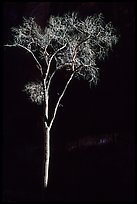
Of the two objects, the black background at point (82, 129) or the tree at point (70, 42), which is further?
the black background at point (82, 129)

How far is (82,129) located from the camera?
69.5ft

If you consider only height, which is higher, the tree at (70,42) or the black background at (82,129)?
the tree at (70,42)

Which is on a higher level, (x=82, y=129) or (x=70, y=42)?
(x=70, y=42)

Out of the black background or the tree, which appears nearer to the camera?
the tree

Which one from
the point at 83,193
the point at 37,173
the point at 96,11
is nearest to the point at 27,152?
the point at 37,173

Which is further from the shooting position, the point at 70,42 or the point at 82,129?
the point at 82,129

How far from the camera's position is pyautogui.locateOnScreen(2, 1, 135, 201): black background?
61.1ft

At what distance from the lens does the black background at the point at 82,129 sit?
18.6 meters

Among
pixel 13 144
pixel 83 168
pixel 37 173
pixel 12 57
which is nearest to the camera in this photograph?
pixel 83 168

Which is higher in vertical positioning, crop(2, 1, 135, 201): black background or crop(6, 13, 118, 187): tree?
crop(6, 13, 118, 187): tree

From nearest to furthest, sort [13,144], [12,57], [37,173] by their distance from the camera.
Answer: [37,173], [13,144], [12,57]

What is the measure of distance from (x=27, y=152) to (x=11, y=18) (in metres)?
11.8

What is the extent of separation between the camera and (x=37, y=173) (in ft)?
80.3

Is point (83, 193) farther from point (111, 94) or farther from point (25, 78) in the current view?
point (25, 78)
